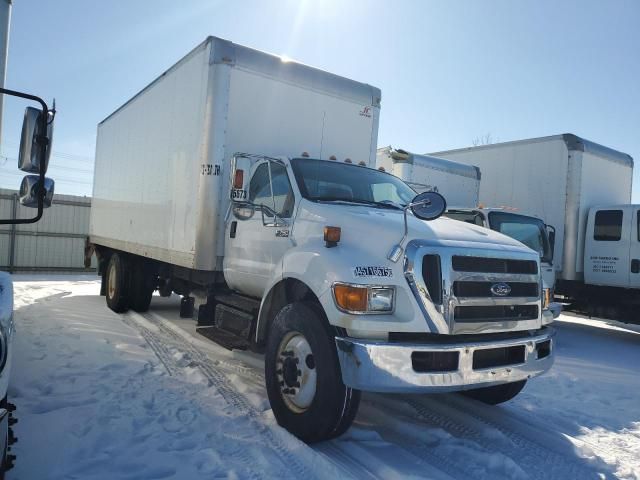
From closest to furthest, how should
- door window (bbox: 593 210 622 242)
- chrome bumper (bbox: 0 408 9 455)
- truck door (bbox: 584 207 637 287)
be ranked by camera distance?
chrome bumper (bbox: 0 408 9 455) → truck door (bbox: 584 207 637 287) → door window (bbox: 593 210 622 242)

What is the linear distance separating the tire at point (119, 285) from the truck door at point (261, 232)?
388cm

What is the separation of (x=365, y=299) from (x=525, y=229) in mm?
6163

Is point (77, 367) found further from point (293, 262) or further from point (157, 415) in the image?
point (293, 262)

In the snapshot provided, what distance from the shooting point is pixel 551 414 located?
4.69m

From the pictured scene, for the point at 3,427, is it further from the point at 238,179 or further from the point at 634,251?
the point at 634,251

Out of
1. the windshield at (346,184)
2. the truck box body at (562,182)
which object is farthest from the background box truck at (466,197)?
the windshield at (346,184)

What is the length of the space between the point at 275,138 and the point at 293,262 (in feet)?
7.60

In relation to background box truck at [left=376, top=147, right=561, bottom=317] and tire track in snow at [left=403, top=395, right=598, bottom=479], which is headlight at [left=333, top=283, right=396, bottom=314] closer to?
tire track in snow at [left=403, top=395, right=598, bottom=479]

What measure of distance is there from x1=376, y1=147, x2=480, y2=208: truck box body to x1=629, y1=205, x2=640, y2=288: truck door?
9.68 feet

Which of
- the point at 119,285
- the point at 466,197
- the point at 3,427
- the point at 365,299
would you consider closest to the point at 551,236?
the point at 466,197

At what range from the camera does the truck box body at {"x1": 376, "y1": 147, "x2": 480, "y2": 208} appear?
9.92 m

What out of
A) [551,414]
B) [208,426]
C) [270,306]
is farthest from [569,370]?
[208,426]

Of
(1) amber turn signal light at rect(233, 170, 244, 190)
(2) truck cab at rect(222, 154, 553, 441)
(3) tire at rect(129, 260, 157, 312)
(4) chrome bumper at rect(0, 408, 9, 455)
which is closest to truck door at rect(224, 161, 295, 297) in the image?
(2) truck cab at rect(222, 154, 553, 441)

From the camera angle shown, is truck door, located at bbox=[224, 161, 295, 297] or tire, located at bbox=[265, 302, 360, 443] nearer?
tire, located at bbox=[265, 302, 360, 443]
